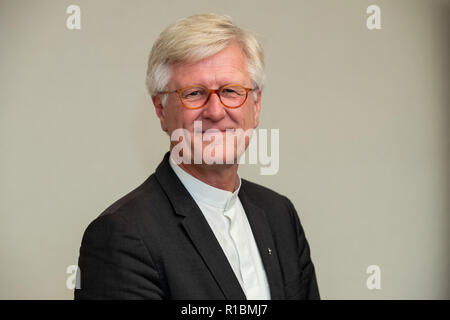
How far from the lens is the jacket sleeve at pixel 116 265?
1.18 m

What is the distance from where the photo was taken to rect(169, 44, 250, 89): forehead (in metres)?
1.32

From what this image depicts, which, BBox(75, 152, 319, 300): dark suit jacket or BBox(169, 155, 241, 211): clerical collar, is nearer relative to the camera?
BBox(75, 152, 319, 300): dark suit jacket

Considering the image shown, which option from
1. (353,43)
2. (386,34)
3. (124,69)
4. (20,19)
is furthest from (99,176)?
(386,34)

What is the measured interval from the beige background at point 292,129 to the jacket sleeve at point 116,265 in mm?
786

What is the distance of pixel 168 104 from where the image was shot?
1.39 meters

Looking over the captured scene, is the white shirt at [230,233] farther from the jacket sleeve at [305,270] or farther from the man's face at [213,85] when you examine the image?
the jacket sleeve at [305,270]

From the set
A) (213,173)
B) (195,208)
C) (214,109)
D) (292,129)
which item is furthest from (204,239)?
(292,129)

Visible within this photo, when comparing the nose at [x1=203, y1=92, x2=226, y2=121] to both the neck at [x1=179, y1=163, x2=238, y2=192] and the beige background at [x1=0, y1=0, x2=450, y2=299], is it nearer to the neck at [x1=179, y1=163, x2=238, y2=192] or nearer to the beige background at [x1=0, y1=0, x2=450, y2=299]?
the neck at [x1=179, y1=163, x2=238, y2=192]

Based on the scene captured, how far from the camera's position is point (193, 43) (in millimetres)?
1294

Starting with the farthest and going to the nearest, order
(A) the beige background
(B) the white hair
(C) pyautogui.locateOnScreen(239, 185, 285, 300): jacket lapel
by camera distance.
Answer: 1. (A) the beige background
2. (C) pyautogui.locateOnScreen(239, 185, 285, 300): jacket lapel
3. (B) the white hair

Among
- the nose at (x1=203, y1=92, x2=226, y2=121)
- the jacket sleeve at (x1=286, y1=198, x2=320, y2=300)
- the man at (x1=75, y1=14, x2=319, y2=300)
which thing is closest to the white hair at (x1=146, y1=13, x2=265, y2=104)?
the man at (x1=75, y1=14, x2=319, y2=300)

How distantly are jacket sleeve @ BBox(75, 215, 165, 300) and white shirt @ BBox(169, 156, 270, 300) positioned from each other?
0.23 m
